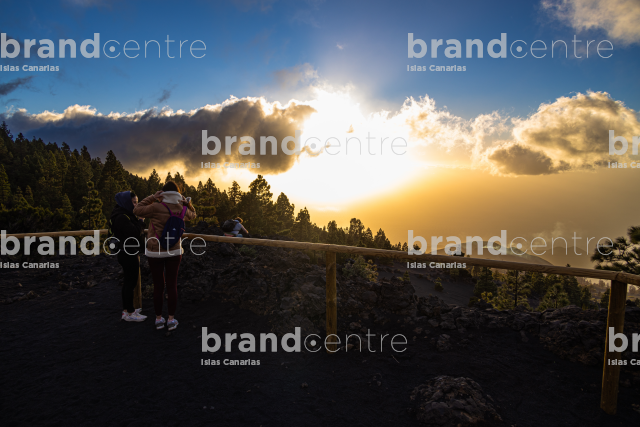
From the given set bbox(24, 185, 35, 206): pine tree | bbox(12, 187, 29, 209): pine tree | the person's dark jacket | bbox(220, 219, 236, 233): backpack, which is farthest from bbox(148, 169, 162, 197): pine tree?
the person's dark jacket

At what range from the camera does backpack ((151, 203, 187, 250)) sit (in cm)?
476

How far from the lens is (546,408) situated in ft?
12.2

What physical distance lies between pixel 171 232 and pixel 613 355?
20.1ft

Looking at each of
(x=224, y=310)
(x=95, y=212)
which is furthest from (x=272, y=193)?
(x=224, y=310)

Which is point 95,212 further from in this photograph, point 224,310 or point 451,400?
point 451,400

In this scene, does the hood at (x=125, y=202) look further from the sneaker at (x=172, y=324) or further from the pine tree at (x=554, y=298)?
the pine tree at (x=554, y=298)

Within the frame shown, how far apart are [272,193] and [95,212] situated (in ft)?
69.0

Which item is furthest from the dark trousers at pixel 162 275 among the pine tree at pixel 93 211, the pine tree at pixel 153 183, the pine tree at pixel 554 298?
the pine tree at pixel 153 183

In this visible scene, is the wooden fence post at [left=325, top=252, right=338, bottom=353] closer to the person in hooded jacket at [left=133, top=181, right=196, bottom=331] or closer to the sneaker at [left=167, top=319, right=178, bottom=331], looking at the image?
the person in hooded jacket at [left=133, top=181, right=196, bottom=331]

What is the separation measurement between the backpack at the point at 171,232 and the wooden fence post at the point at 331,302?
245cm

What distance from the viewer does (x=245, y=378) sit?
4262mm

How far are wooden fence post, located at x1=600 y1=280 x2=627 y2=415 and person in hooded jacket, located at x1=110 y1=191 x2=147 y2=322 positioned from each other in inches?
270

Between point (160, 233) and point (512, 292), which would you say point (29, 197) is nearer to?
point (160, 233)

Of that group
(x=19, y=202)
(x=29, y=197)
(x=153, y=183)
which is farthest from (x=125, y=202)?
(x=153, y=183)
